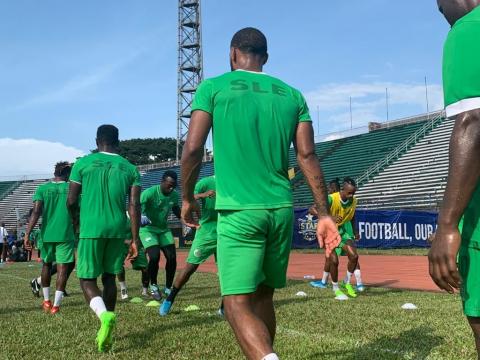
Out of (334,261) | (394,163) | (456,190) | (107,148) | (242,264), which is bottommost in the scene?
(334,261)

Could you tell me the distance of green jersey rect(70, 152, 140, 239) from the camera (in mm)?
5582

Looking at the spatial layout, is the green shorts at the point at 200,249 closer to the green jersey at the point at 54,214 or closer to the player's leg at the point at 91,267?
the player's leg at the point at 91,267

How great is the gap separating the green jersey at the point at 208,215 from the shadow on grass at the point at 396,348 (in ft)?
9.67

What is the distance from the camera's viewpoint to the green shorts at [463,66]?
2.08 metres

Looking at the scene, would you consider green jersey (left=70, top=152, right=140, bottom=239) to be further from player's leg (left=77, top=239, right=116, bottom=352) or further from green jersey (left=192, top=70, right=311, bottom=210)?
green jersey (left=192, top=70, right=311, bottom=210)

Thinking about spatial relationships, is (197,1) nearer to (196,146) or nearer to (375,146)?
(375,146)

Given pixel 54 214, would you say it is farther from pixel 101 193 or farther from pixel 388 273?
pixel 388 273

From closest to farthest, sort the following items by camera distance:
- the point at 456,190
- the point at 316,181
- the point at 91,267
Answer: the point at 456,190 → the point at 316,181 → the point at 91,267

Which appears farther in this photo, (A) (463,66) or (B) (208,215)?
(B) (208,215)

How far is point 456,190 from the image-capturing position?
2094mm

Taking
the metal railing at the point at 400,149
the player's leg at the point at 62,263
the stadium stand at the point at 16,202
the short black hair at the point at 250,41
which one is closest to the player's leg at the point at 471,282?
the short black hair at the point at 250,41

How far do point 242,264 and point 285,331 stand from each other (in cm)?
300

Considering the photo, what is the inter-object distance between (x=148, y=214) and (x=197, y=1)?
5597cm

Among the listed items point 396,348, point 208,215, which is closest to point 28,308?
point 208,215
